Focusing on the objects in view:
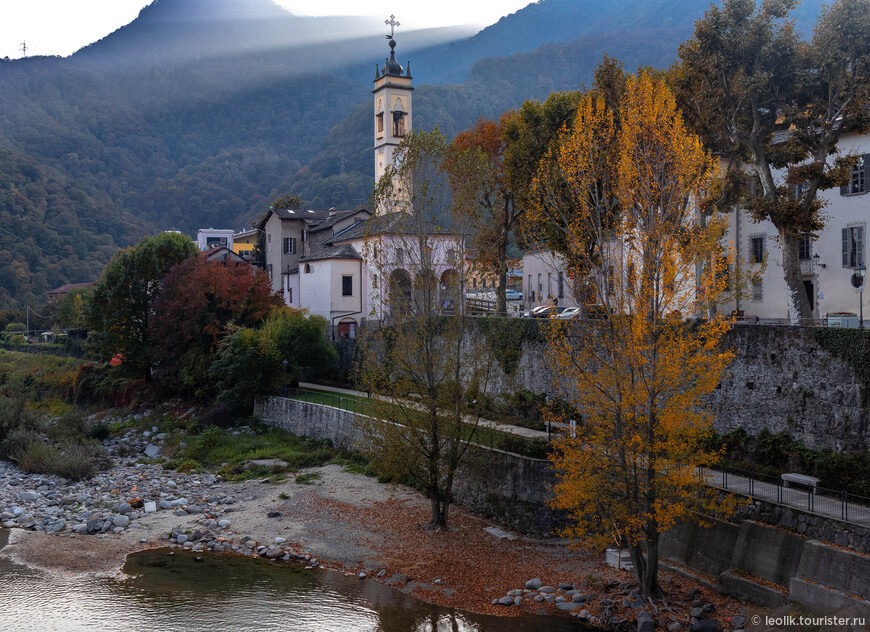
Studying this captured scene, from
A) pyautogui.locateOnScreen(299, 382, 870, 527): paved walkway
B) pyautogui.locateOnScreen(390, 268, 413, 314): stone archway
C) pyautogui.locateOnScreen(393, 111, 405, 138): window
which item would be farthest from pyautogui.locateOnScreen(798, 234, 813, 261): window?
pyautogui.locateOnScreen(393, 111, 405, 138): window

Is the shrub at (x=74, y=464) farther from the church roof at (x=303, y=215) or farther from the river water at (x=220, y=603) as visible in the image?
the church roof at (x=303, y=215)

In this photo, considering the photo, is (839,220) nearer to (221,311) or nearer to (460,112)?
(221,311)

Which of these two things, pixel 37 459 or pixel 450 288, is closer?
pixel 450 288

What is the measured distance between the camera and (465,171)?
974 inches

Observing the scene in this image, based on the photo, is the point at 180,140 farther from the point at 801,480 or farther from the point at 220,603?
the point at 801,480

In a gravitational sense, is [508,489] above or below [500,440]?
below

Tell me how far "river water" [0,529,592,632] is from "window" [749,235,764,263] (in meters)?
23.3

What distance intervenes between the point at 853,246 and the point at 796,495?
53.2ft

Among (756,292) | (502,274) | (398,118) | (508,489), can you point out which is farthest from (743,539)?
(398,118)

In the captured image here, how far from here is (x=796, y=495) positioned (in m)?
19.0

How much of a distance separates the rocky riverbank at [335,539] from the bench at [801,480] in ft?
11.9

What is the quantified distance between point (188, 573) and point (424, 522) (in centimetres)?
762

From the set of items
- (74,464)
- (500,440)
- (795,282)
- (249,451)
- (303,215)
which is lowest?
(74,464)

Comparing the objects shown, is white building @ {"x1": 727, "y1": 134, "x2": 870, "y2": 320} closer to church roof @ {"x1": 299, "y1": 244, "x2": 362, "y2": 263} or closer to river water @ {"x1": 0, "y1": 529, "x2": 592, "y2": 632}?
river water @ {"x1": 0, "y1": 529, "x2": 592, "y2": 632}
